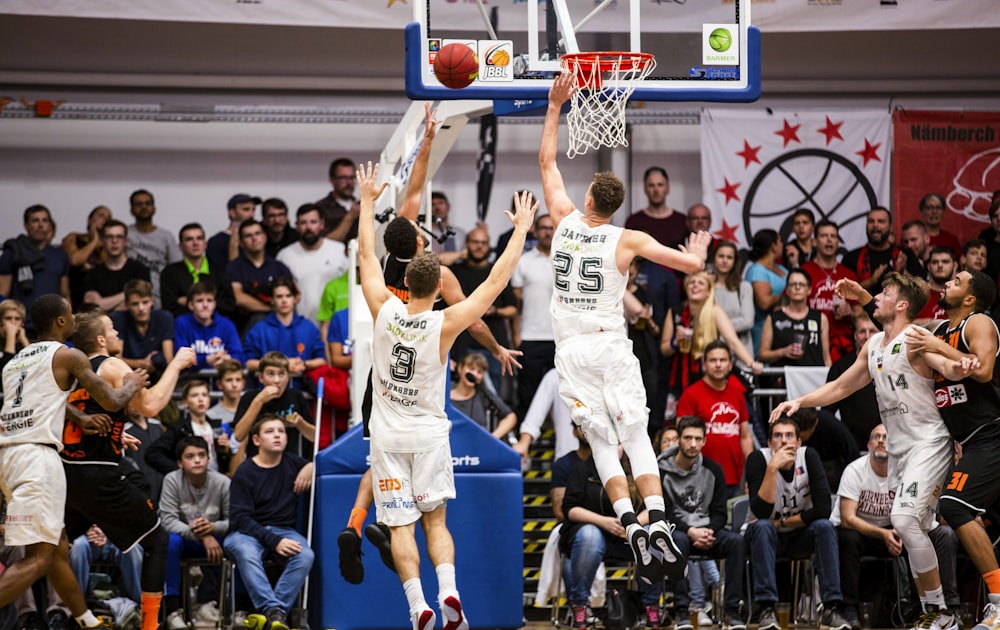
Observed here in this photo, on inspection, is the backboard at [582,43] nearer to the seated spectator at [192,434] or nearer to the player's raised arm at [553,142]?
the player's raised arm at [553,142]

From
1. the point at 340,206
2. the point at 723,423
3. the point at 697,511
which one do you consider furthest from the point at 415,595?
the point at 340,206

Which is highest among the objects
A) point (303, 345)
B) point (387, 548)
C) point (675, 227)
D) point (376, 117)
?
point (376, 117)

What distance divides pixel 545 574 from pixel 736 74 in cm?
453

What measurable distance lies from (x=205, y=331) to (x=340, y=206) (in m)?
2.93

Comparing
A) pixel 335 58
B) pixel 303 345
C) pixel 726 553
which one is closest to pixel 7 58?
pixel 335 58

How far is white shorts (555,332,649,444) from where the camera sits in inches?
338

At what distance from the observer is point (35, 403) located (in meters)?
9.10

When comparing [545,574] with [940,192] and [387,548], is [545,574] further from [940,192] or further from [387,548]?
[940,192]

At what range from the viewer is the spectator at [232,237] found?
14203mm

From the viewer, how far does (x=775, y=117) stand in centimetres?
1644

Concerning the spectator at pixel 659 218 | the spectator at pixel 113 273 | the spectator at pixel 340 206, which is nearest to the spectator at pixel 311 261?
the spectator at pixel 340 206

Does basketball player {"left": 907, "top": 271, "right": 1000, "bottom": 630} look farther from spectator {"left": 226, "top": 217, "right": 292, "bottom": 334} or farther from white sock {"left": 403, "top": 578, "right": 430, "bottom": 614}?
spectator {"left": 226, "top": 217, "right": 292, "bottom": 334}

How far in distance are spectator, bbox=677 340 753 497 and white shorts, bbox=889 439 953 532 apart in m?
2.75

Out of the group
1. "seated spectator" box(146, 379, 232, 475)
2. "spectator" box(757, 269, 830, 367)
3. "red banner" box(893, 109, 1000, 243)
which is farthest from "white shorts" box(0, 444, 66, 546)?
"red banner" box(893, 109, 1000, 243)
